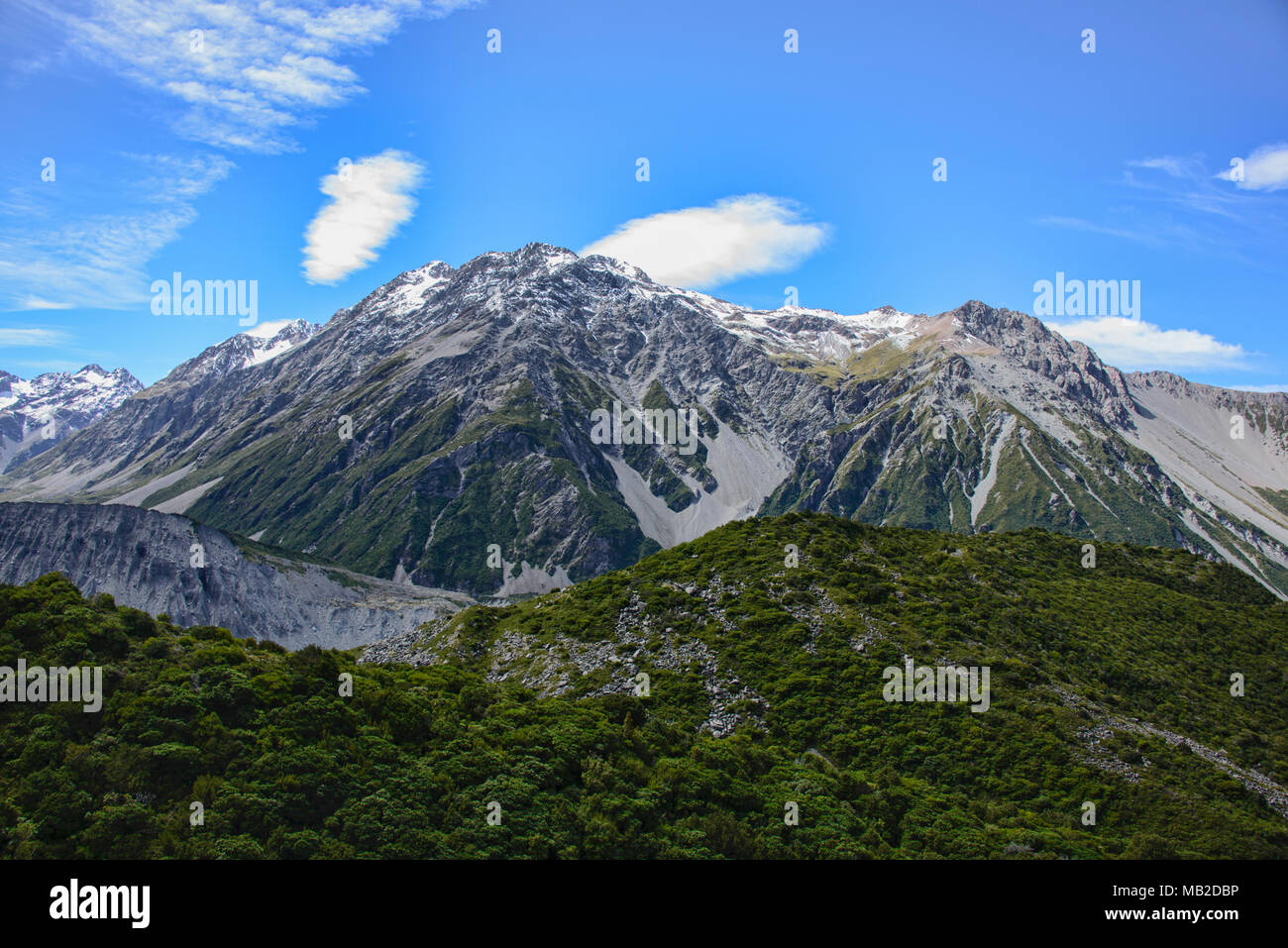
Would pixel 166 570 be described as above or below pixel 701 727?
above

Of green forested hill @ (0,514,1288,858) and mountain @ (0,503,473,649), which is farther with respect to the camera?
mountain @ (0,503,473,649)

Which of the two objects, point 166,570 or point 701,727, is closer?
point 701,727

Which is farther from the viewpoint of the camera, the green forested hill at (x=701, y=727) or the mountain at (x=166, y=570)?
the mountain at (x=166, y=570)
